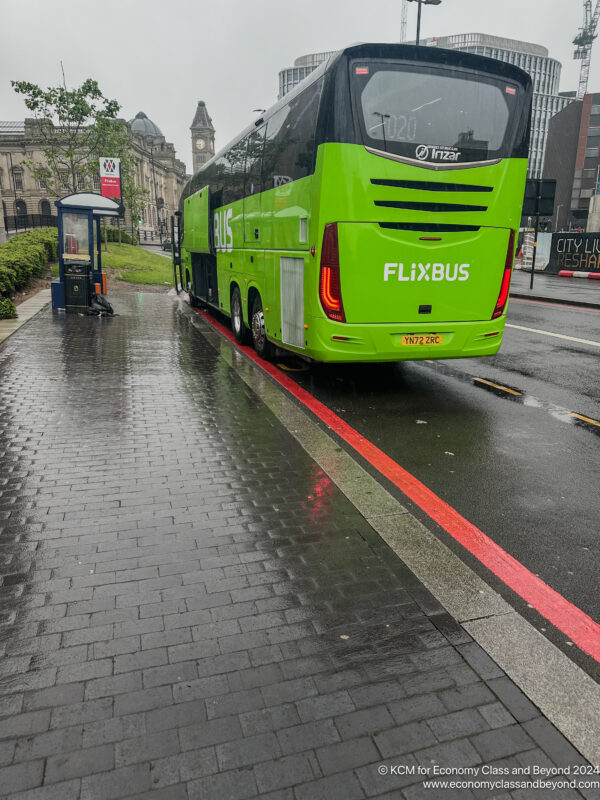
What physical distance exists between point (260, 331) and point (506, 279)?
13.3 feet

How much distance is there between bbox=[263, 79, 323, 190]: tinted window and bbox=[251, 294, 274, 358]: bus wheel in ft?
A: 6.26

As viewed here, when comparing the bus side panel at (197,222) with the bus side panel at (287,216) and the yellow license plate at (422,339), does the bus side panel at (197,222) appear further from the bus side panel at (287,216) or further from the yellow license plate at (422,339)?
the yellow license plate at (422,339)

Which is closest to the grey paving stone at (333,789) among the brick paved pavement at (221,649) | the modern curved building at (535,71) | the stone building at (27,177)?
the brick paved pavement at (221,649)

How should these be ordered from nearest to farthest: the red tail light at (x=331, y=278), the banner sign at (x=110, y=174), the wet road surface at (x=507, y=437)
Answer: the wet road surface at (x=507, y=437)
the red tail light at (x=331, y=278)
the banner sign at (x=110, y=174)

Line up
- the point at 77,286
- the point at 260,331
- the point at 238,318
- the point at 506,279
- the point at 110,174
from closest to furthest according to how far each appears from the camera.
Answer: the point at 506,279, the point at 260,331, the point at 238,318, the point at 77,286, the point at 110,174

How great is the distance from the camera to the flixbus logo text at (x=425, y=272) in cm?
693

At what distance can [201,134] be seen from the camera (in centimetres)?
14375

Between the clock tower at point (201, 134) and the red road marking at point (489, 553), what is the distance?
496ft

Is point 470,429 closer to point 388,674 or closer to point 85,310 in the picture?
point 388,674

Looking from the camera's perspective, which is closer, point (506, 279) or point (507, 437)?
point (507, 437)

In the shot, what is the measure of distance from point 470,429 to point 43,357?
7030mm

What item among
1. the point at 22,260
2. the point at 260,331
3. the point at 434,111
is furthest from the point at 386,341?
the point at 22,260

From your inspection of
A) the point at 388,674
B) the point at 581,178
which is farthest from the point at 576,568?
the point at 581,178

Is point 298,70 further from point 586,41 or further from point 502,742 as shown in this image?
point 502,742
